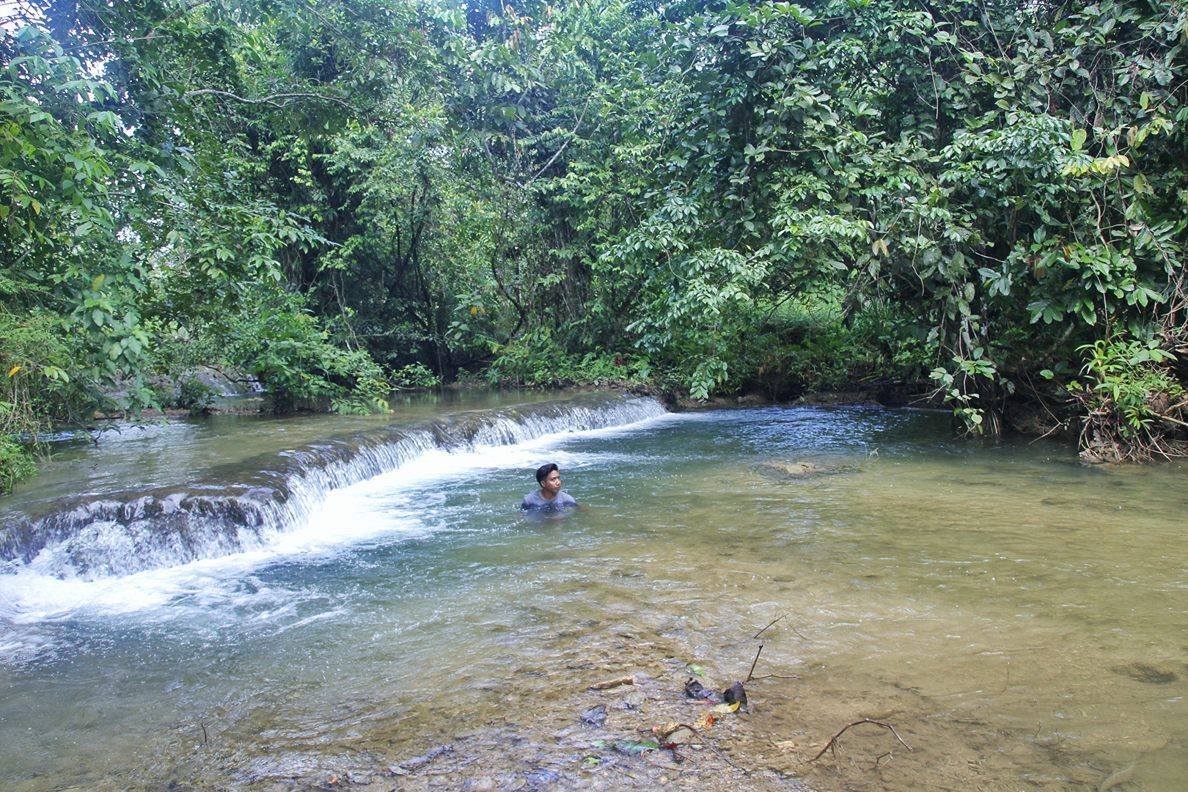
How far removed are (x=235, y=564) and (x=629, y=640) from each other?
377 cm

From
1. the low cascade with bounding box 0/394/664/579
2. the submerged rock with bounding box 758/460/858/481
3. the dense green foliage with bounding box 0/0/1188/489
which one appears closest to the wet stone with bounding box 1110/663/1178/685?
the submerged rock with bounding box 758/460/858/481

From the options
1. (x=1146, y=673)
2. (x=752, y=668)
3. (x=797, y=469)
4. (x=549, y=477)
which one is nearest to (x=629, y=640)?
(x=752, y=668)

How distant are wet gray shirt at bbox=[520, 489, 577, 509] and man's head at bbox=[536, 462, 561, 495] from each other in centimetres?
10

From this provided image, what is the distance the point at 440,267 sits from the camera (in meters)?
21.2

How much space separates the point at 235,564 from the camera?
6668 mm

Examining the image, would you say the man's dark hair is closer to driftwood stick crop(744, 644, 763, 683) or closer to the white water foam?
the white water foam

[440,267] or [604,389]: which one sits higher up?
[440,267]

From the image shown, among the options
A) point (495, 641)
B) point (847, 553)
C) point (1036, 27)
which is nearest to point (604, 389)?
point (1036, 27)

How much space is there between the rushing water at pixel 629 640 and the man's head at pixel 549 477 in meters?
0.35

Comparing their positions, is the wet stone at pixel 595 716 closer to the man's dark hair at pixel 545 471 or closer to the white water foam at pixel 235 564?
the white water foam at pixel 235 564

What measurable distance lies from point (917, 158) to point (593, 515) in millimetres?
5689

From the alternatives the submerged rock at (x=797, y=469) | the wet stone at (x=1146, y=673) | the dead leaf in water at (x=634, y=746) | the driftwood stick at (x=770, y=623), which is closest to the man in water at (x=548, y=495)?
the submerged rock at (x=797, y=469)

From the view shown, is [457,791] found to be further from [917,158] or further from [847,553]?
[917,158]

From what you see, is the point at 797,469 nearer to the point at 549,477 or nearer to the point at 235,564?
the point at 549,477
